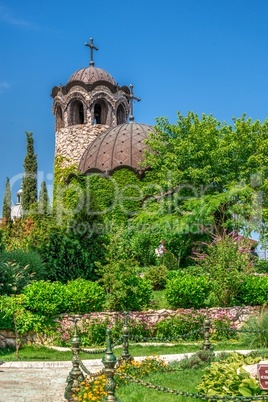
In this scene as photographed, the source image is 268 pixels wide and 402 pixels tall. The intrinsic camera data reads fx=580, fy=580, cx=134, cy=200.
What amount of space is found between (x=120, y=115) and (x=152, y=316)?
25943 mm

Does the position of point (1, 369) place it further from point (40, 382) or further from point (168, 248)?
point (168, 248)

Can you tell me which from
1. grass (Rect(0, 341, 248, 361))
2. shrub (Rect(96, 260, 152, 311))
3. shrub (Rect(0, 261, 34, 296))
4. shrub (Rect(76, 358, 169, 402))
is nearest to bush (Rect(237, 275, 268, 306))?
shrub (Rect(96, 260, 152, 311))

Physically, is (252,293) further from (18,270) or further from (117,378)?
(117,378)

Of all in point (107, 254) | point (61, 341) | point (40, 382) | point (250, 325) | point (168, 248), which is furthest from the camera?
point (168, 248)

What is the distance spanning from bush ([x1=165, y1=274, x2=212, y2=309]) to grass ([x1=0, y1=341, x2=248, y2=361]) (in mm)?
2039

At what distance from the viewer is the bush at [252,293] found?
55.0ft

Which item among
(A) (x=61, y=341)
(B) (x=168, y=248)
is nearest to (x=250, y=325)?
(A) (x=61, y=341)

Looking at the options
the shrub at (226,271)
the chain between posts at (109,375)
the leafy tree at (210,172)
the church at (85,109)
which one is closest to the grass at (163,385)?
the chain between posts at (109,375)

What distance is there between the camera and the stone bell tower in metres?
36.8

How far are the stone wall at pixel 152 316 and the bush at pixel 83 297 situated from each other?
37cm

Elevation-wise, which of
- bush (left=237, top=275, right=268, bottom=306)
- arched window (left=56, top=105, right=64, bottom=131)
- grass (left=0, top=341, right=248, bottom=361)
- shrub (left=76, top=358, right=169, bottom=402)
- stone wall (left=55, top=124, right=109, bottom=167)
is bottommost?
grass (left=0, top=341, right=248, bottom=361)

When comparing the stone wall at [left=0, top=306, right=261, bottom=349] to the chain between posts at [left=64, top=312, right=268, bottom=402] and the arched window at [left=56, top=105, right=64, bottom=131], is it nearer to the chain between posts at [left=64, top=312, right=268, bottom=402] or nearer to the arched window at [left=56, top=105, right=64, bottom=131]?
the chain between posts at [left=64, top=312, right=268, bottom=402]

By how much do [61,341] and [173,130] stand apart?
16854 mm

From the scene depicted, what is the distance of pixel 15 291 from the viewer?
1557 cm
